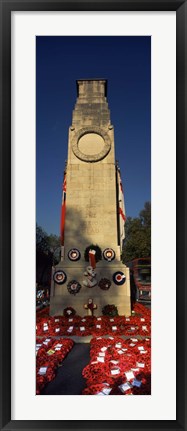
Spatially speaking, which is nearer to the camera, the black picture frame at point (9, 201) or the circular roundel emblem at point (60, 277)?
the black picture frame at point (9, 201)

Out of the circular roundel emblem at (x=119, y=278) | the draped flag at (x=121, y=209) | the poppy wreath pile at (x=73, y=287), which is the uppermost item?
the draped flag at (x=121, y=209)

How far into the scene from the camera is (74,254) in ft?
40.1

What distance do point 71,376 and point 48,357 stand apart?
3.77 ft

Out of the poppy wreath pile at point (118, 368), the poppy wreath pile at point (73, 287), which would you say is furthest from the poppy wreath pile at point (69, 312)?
the poppy wreath pile at point (118, 368)

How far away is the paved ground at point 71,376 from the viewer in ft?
17.6

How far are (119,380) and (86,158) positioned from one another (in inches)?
396

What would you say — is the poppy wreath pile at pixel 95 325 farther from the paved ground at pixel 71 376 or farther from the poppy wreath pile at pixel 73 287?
the paved ground at pixel 71 376

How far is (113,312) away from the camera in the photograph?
11336 millimetres

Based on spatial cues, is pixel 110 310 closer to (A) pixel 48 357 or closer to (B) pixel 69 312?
(B) pixel 69 312

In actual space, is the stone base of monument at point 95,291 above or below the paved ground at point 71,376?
above

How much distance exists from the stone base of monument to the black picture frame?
27.3 feet

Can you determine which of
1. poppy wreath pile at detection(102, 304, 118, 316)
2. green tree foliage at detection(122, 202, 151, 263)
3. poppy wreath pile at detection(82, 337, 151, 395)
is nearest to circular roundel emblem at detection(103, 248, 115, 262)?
poppy wreath pile at detection(102, 304, 118, 316)

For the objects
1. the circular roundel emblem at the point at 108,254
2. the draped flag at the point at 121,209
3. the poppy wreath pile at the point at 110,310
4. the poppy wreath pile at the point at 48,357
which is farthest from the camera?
the draped flag at the point at 121,209

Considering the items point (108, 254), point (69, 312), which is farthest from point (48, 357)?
point (108, 254)
